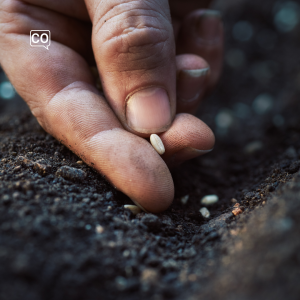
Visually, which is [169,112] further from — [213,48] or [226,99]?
[226,99]

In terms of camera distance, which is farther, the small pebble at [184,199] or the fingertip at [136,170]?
the small pebble at [184,199]

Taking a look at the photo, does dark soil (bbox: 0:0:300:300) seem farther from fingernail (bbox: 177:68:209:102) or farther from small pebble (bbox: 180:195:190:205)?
fingernail (bbox: 177:68:209:102)

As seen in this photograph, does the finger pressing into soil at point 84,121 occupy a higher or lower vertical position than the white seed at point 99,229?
higher

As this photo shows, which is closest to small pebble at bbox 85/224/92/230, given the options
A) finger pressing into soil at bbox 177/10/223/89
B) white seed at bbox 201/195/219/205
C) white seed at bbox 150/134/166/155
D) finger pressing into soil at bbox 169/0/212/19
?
white seed at bbox 150/134/166/155

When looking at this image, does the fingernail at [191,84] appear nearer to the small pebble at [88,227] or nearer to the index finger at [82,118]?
the index finger at [82,118]

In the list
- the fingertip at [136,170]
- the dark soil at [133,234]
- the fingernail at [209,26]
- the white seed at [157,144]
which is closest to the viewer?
the dark soil at [133,234]

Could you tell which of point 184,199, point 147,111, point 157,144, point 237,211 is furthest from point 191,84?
point 237,211

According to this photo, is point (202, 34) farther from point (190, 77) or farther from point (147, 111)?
point (147, 111)

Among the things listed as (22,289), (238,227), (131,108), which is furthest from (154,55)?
(22,289)

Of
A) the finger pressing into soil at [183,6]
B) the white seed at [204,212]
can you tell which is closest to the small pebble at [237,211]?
the white seed at [204,212]
